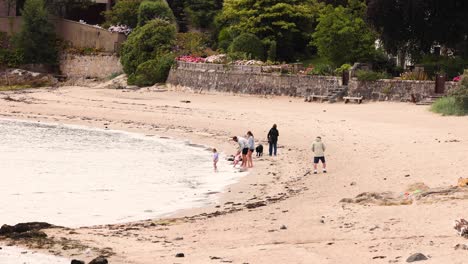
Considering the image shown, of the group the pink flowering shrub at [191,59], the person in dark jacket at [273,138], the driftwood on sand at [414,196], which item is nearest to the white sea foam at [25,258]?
the driftwood on sand at [414,196]

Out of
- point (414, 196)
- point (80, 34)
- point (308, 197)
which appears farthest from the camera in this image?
point (80, 34)

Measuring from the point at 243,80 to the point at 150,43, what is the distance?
30.4ft

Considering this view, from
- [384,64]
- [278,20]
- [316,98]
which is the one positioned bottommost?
[316,98]

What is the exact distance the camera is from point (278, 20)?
164 feet

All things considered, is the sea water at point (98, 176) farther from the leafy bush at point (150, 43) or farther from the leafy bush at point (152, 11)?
the leafy bush at point (152, 11)

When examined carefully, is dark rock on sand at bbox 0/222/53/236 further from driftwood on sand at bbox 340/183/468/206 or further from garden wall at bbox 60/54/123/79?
garden wall at bbox 60/54/123/79

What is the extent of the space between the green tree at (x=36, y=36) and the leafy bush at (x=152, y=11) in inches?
259

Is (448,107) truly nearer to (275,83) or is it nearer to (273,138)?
(273,138)

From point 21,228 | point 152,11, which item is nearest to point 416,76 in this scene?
point 152,11

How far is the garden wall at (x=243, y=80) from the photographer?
42906mm

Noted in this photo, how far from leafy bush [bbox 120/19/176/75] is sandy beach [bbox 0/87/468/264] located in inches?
449

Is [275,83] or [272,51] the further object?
[272,51]

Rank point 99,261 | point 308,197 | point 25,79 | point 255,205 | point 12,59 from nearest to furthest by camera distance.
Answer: point 99,261 < point 255,205 < point 308,197 < point 25,79 < point 12,59

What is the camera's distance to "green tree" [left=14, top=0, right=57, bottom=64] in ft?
193
